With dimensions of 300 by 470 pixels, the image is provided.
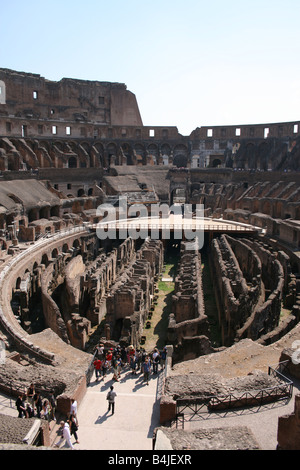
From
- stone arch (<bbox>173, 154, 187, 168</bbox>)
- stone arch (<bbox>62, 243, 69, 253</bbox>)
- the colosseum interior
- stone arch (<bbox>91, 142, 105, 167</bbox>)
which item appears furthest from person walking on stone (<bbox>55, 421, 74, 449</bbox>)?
stone arch (<bbox>173, 154, 187, 168</bbox>)

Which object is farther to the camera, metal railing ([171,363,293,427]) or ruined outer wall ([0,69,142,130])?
ruined outer wall ([0,69,142,130])

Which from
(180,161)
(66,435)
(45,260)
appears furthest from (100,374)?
(180,161)

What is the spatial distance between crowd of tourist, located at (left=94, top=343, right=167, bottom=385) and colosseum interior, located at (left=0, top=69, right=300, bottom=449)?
49 cm

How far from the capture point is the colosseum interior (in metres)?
12.6

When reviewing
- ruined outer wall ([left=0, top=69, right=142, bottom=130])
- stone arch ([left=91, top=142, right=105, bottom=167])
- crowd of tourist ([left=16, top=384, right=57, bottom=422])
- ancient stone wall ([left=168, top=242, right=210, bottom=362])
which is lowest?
ancient stone wall ([left=168, top=242, right=210, bottom=362])

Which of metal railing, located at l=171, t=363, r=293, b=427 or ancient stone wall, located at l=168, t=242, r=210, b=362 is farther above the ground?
metal railing, located at l=171, t=363, r=293, b=427

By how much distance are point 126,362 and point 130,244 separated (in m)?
18.8

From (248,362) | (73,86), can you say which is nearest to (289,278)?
(248,362)

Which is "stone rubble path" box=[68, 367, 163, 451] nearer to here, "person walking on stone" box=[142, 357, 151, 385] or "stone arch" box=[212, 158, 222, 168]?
"person walking on stone" box=[142, 357, 151, 385]

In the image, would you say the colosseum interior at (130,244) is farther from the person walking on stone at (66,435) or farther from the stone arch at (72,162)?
the person walking on stone at (66,435)
